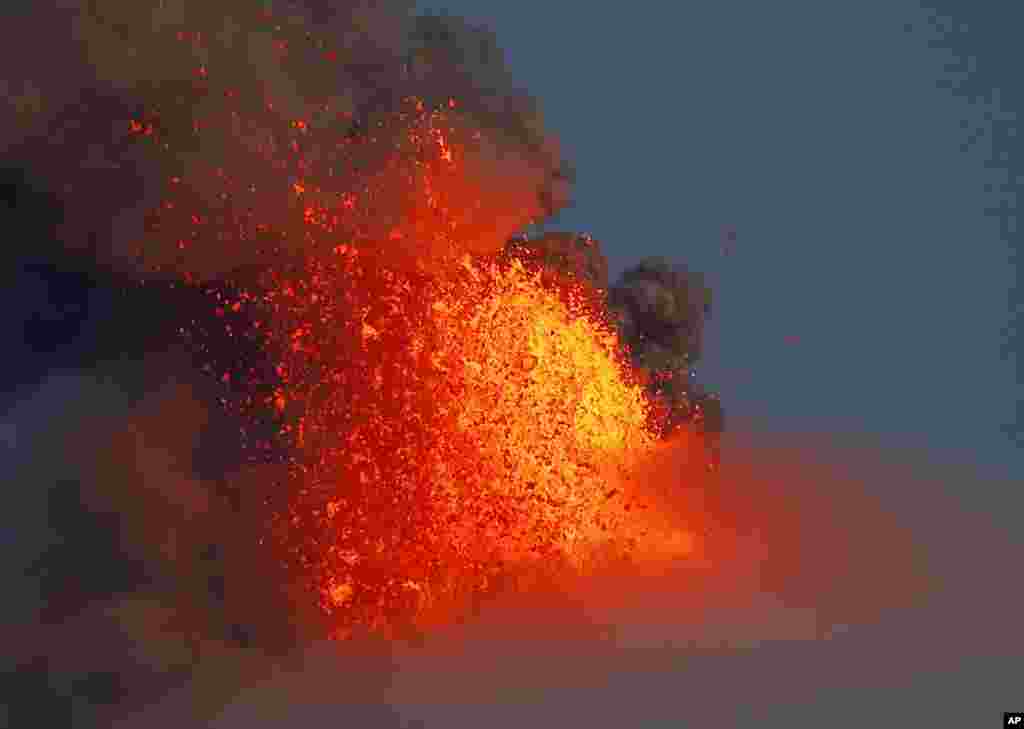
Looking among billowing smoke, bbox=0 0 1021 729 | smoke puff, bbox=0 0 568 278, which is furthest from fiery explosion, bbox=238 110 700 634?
smoke puff, bbox=0 0 568 278

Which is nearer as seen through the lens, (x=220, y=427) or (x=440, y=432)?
(x=220, y=427)

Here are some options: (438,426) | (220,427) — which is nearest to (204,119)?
(220,427)

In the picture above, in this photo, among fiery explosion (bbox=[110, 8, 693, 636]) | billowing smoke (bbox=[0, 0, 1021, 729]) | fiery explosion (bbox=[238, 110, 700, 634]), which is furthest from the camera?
fiery explosion (bbox=[238, 110, 700, 634])

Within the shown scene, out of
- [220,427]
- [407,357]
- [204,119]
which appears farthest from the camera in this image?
[407,357]

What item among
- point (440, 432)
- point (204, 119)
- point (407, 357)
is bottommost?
point (440, 432)

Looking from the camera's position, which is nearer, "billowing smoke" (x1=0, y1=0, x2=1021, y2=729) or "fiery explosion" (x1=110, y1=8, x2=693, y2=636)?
"billowing smoke" (x1=0, y1=0, x2=1021, y2=729)

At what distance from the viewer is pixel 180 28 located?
8.52 m

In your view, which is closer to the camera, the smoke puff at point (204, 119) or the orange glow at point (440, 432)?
the smoke puff at point (204, 119)

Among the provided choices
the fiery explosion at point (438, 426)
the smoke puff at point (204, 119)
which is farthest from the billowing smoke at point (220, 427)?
the fiery explosion at point (438, 426)

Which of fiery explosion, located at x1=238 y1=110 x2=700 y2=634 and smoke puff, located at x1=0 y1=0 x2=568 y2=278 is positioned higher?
smoke puff, located at x1=0 y1=0 x2=568 y2=278

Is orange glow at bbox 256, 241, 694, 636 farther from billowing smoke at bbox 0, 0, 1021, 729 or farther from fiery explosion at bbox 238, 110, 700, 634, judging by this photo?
billowing smoke at bbox 0, 0, 1021, 729

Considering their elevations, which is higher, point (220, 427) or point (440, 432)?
point (440, 432)

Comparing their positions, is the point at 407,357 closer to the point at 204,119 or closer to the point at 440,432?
the point at 440,432

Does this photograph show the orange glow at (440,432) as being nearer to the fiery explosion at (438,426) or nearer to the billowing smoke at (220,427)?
the fiery explosion at (438,426)
